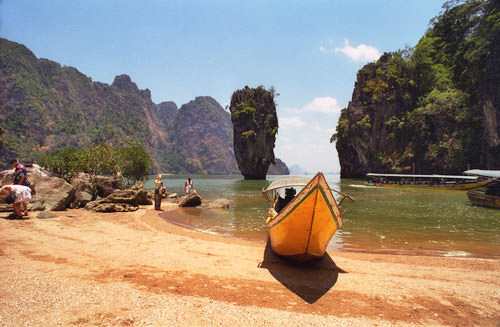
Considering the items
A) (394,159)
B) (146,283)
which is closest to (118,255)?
(146,283)

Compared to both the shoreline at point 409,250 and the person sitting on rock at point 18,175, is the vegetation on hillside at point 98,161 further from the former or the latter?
the shoreline at point 409,250

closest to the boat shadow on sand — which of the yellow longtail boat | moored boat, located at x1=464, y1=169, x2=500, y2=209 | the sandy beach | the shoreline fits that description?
the sandy beach

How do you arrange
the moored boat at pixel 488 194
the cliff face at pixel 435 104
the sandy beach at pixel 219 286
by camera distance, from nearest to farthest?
the sandy beach at pixel 219 286 → the moored boat at pixel 488 194 → the cliff face at pixel 435 104

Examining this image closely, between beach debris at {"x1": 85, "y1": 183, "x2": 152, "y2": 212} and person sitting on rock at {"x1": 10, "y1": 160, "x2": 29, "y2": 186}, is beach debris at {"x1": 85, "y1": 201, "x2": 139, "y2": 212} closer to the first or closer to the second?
beach debris at {"x1": 85, "y1": 183, "x2": 152, "y2": 212}

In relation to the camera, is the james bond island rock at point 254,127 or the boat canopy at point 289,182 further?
the james bond island rock at point 254,127

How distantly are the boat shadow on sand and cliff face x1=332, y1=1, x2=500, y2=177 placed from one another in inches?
1576

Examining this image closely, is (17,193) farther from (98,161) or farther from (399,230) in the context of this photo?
(98,161)

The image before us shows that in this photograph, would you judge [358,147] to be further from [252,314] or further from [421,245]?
[252,314]

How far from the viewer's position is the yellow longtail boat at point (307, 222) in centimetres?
488

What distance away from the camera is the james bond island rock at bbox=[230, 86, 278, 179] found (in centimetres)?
6981

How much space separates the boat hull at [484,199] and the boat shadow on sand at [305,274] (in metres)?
19.5

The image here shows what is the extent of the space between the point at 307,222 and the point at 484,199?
22.3 metres

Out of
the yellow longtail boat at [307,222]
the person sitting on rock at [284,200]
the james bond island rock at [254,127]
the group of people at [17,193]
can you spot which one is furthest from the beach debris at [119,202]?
the james bond island rock at [254,127]

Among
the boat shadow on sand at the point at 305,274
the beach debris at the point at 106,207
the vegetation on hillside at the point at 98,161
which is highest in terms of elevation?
the vegetation on hillside at the point at 98,161
